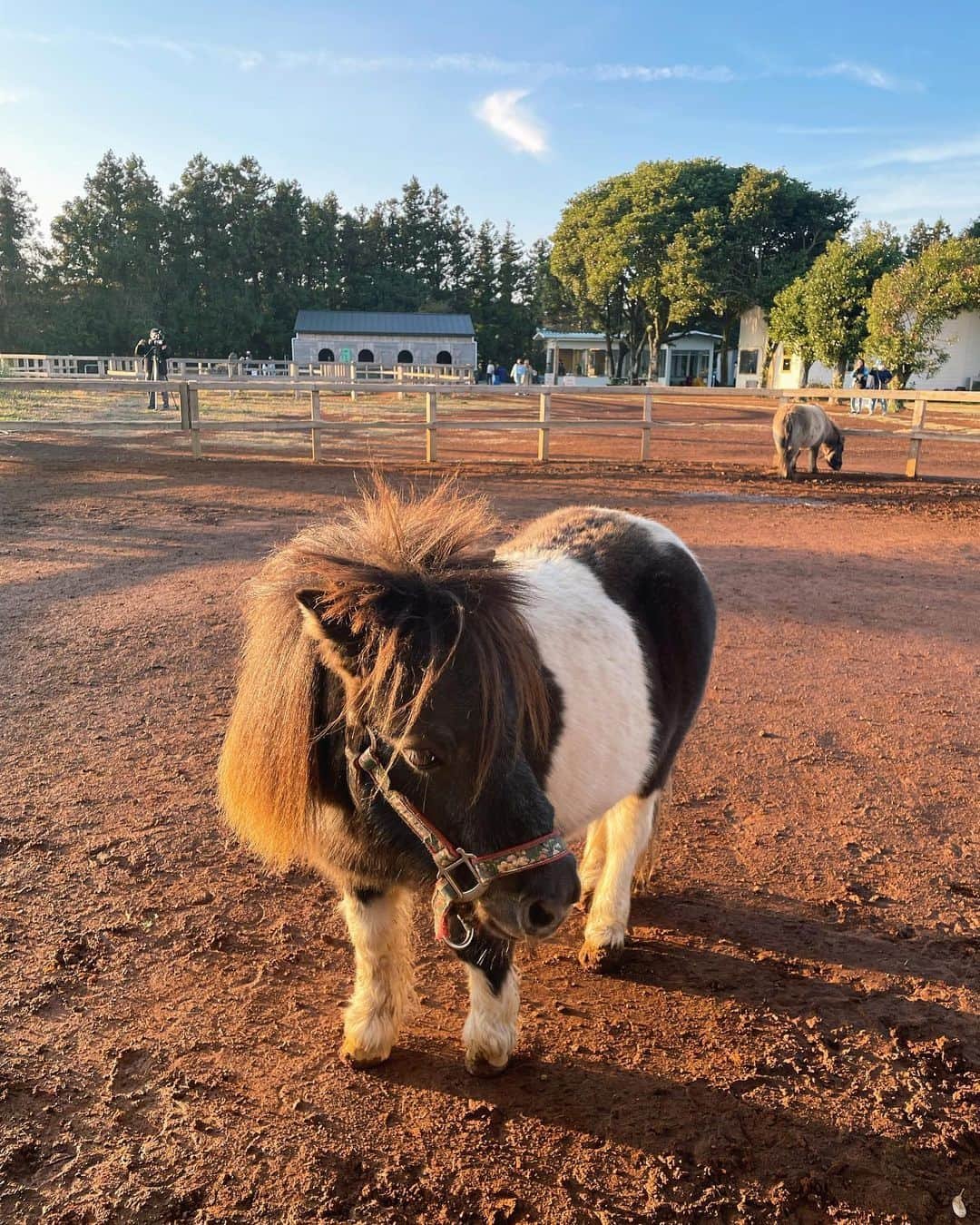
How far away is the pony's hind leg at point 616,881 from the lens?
2676mm

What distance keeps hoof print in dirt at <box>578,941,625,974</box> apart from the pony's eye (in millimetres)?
1371

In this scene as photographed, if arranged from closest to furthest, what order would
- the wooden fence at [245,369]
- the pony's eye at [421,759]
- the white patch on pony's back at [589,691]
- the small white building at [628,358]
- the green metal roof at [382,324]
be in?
1. the pony's eye at [421,759]
2. the white patch on pony's back at [589,691]
3. the wooden fence at [245,369]
4. the small white building at [628,358]
5. the green metal roof at [382,324]

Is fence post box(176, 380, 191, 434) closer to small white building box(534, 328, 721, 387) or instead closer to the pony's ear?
the pony's ear

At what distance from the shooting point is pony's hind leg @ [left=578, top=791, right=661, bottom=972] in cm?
268

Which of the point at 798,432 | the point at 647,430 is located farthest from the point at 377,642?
the point at 647,430

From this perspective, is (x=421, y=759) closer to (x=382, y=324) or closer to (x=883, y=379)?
(x=883, y=379)

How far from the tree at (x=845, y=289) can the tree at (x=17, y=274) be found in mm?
48140

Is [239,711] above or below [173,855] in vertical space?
above

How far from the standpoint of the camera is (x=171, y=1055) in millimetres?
2203

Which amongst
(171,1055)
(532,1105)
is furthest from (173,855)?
(532,1105)

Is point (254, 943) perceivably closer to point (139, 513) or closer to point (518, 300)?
point (139, 513)

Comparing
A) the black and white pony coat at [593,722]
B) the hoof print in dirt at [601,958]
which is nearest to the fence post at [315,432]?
A: the black and white pony coat at [593,722]

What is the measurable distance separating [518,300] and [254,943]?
232 feet

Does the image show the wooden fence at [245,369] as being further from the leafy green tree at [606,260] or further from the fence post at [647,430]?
the fence post at [647,430]
